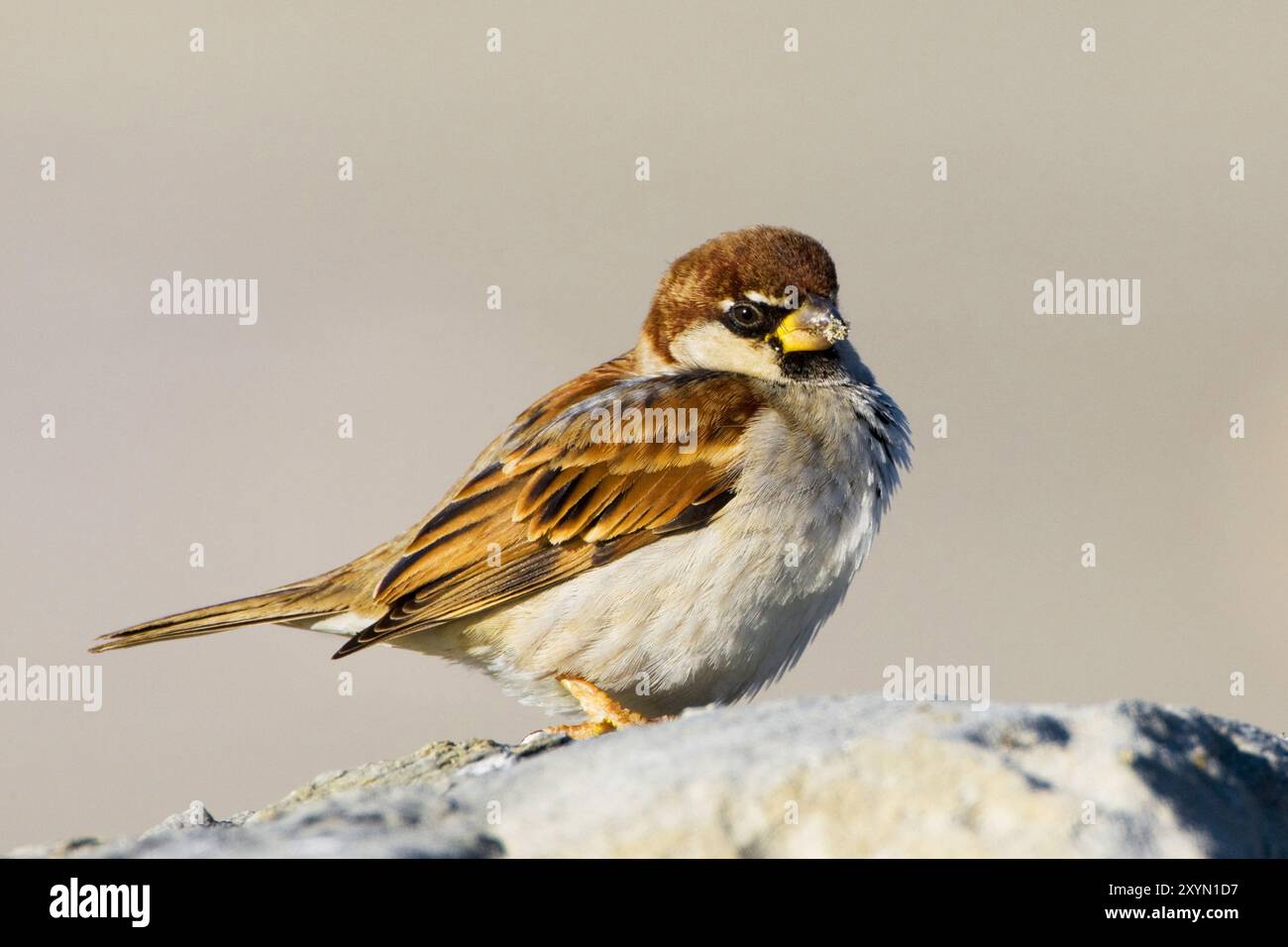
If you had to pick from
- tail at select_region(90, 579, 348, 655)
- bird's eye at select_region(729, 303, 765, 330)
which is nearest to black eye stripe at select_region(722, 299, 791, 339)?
bird's eye at select_region(729, 303, 765, 330)

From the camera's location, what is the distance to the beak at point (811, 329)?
6.30 metres

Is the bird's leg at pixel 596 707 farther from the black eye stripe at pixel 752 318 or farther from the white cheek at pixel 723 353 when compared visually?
the black eye stripe at pixel 752 318

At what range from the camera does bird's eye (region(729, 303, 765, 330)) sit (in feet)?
21.3

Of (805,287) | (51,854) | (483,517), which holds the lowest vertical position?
(51,854)

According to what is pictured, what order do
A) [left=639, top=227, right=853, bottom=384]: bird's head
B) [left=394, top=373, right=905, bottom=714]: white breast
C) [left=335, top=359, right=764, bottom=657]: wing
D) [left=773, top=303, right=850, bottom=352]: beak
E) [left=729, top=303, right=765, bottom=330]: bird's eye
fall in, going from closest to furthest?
[left=394, top=373, right=905, bottom=714]: white breast
[left=335, top=359, right=764, bottom=657]: wing
[left=773, top=303, right=850, bottom=352]: beak
[left=639, top=227, right=853, bottom=384]: bird's head
[left=729, top=303, right=765, bottom=330]: bird's eye

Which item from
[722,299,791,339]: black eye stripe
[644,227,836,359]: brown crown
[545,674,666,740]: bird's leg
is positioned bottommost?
[545,674,666,740]: bird's leg

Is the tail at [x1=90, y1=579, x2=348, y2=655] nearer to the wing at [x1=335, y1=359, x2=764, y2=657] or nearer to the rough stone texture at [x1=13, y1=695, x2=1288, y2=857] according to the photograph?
the wing at [x1=335, y1=359, x2=764, y2=657]

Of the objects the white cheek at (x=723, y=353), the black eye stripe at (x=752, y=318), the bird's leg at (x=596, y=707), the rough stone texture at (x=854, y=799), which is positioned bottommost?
the bird's leg at (x=596, y=707)

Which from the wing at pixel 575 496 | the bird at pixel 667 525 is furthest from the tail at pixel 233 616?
the wing at pixel 575 496

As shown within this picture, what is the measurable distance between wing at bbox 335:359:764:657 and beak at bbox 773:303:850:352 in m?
0.28

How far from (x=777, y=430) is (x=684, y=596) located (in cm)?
85
